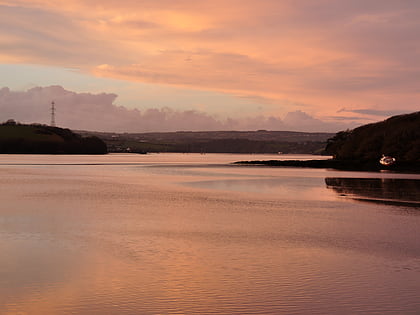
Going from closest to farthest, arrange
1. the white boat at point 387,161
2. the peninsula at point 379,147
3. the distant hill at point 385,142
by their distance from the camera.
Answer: the white boat at point 387,161, the peninsula at point 379,147, the distant hill at point 385,142

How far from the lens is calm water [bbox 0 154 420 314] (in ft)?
43.4

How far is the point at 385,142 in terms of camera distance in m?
120

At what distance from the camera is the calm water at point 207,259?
43.4 feet

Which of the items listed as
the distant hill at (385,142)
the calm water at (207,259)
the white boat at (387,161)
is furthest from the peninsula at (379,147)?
the calm water at (207,259)

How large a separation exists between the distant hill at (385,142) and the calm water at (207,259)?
7990cm

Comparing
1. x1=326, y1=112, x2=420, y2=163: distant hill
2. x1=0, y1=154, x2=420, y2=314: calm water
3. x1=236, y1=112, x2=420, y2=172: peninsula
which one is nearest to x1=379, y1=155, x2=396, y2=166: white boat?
x1=236, y1=112, x2=420, y2=172: peninsula

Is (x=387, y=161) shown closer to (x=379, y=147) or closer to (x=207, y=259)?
(x=379, y=147)

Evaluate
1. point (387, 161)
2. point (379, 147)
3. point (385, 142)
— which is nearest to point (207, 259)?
point (387, 161)

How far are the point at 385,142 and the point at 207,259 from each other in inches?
4257

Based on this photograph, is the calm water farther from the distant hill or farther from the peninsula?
the distant hill

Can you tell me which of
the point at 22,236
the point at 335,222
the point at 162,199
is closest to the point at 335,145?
the point at 162,199

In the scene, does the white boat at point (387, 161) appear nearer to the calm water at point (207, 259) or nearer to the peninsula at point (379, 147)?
the peninsula at point (379, 147)

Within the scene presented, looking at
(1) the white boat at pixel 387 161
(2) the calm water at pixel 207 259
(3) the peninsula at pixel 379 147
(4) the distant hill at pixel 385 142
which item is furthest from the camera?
(4) the distant hill at pixel 385 142

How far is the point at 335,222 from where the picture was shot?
28562mm
